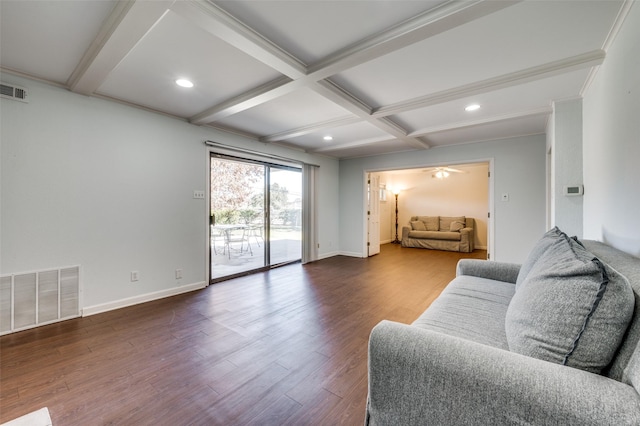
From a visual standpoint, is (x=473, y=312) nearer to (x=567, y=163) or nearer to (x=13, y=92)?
(x=567, y=163)

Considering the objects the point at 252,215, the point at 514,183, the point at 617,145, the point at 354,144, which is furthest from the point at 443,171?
the point at 617,145

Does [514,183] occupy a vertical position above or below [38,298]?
above

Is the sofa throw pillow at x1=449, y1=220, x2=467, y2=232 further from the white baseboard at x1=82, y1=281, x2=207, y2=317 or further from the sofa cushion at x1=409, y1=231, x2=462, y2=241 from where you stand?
the white baseboard at x1=82, y1=281, x2=207, y2=317

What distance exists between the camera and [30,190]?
2502 mm

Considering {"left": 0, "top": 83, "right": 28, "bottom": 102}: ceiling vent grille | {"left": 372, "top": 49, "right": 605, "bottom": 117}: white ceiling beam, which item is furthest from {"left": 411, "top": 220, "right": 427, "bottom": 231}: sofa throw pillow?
{"left": 0, "top": 83, "right": 28, "bottom": 102}: ceiling vent grille

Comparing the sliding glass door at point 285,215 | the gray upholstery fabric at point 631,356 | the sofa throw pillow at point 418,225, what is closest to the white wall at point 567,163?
the gray upholstery fabric at point 631,356

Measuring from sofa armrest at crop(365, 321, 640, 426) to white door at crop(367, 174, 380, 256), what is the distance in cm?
531

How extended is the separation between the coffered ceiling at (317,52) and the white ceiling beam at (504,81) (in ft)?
0.04

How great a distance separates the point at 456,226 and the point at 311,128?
556cm

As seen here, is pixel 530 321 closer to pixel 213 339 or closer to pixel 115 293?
pixel 213 339

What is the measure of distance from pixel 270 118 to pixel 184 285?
2.60 m

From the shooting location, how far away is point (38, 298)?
255cm

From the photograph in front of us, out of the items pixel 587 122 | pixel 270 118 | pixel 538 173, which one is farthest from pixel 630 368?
pixel 538 173

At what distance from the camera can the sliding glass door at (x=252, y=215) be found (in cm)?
418
